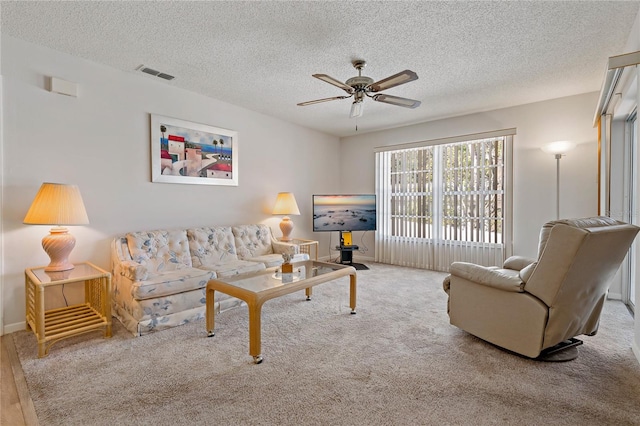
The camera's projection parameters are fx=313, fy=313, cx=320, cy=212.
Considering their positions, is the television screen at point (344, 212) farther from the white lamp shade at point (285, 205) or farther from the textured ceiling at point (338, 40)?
the textured ceiling at point (338, 40)

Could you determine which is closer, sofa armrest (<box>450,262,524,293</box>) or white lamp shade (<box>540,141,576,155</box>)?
sofa armrest (<box>450,262,524,293</box>)

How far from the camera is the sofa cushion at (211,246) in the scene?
12.3 feet

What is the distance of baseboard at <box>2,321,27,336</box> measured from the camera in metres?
2.68

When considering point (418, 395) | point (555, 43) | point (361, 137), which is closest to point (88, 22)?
point (418, 395)

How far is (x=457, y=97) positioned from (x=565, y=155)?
161 cm

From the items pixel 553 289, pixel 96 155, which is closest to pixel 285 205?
pixel 96 155

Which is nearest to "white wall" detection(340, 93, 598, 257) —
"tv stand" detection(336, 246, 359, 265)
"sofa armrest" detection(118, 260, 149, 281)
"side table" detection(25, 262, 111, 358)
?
"tv stand" detection(336, 246, 359, 265)

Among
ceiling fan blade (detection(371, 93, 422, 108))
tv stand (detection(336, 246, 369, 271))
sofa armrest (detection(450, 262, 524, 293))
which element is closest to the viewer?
sofa armrest (detection(450, 262, 524, 293))

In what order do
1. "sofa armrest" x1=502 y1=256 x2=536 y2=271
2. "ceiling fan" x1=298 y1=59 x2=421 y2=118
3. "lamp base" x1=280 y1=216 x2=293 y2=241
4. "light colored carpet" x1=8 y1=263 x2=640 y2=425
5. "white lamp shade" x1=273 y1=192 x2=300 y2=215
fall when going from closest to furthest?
"light colored carpet" x1=8 y1=263 x2=640 y2=425 < "ceiling fan" x1=298 y1=59 x2=421 y2=118 < "sofa armrest" x1=502 y1=256 x2=536 y2=271 < "white lamp shade" x1=273 y1=192 x2=300 y2=215 < "lamp base" x1=280 y1=216 x2=293 y2=241

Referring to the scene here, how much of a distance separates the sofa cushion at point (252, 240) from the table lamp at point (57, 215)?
184 centimetres

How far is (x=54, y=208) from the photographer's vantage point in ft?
8.25

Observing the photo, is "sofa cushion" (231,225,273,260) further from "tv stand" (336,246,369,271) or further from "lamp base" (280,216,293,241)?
"tv stand" (336,246,369,271)

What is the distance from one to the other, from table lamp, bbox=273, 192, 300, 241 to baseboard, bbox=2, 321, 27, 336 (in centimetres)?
300

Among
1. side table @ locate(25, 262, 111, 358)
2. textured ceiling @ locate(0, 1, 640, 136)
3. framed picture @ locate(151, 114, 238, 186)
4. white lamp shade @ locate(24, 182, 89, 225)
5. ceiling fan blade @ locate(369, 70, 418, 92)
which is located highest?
textured ceiling @ locate(0, 1, 640, 136)
